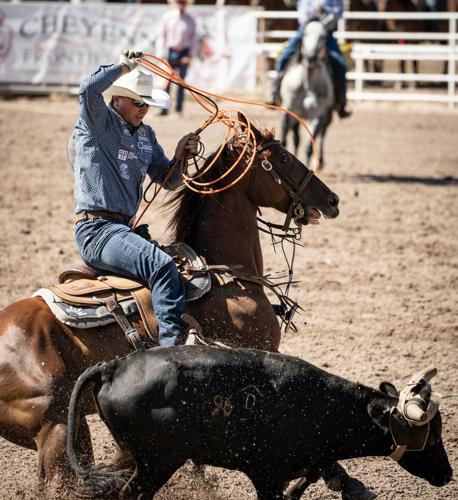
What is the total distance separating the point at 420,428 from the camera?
3447 millimetres

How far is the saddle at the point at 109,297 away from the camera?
12.7 ft

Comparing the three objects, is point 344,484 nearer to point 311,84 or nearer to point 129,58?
point 129,58

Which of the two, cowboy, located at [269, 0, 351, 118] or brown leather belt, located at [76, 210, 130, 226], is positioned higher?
cowboy, located at [269, 0, 351, 118]

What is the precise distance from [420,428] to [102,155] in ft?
6.49

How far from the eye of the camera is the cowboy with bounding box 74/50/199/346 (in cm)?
396

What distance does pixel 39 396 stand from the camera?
11.9 feet

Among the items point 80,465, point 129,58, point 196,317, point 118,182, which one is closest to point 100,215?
point 118,182

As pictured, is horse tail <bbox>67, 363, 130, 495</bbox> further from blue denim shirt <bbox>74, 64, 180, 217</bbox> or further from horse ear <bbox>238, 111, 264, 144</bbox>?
horse ear <bbox>238, 111, 264, 144</bbox>

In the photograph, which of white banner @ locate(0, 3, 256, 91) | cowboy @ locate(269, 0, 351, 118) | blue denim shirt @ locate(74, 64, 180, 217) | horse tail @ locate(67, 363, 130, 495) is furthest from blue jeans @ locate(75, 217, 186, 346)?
white banner @ locate(0, 3, 256, 91)

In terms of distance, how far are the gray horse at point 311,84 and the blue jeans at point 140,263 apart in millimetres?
8120

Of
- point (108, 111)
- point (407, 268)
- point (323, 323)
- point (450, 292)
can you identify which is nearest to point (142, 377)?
point (108, 111)

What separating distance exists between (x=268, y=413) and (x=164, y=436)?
431 mm

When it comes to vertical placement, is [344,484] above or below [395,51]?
below

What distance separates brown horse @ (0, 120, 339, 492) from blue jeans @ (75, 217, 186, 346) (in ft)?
0.62
